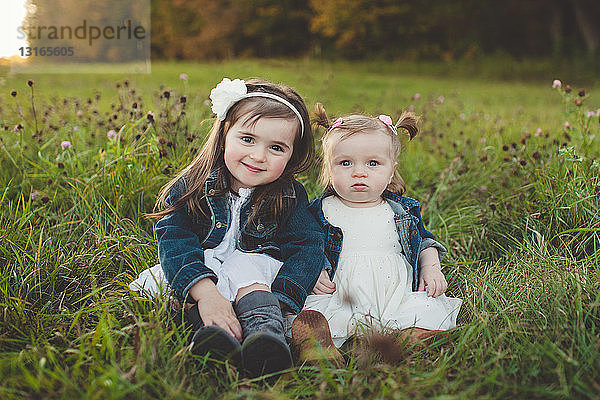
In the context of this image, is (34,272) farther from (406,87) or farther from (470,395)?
(406,87)

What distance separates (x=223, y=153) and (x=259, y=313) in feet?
2.54

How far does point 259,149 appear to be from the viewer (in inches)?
94.3

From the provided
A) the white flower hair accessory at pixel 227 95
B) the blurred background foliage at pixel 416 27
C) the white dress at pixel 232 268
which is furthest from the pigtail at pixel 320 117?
the blurred background foliage at pixel 416 27

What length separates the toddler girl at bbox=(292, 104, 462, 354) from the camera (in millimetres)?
2404

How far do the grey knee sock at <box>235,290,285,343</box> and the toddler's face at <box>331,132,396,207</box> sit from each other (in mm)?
628

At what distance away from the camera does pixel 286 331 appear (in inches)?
91.4

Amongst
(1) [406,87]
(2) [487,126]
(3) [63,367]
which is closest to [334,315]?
(3) [63,367]

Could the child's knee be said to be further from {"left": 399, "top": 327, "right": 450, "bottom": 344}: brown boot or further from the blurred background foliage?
the blurred background foliage

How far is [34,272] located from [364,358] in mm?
1432

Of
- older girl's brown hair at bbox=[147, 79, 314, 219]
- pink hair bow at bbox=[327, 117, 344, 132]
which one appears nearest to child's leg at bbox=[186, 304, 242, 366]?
older girl's brown hair at bbox=[147, 79, 314, 219]

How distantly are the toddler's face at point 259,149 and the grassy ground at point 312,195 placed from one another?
625 millimetres

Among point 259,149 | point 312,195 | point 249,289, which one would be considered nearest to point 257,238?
point 249,289

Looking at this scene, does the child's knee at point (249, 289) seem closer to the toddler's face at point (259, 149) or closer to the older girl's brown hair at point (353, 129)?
the toddler's face at point (259, 149)

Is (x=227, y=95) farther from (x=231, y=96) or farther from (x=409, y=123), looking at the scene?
(x=409, y=123)
